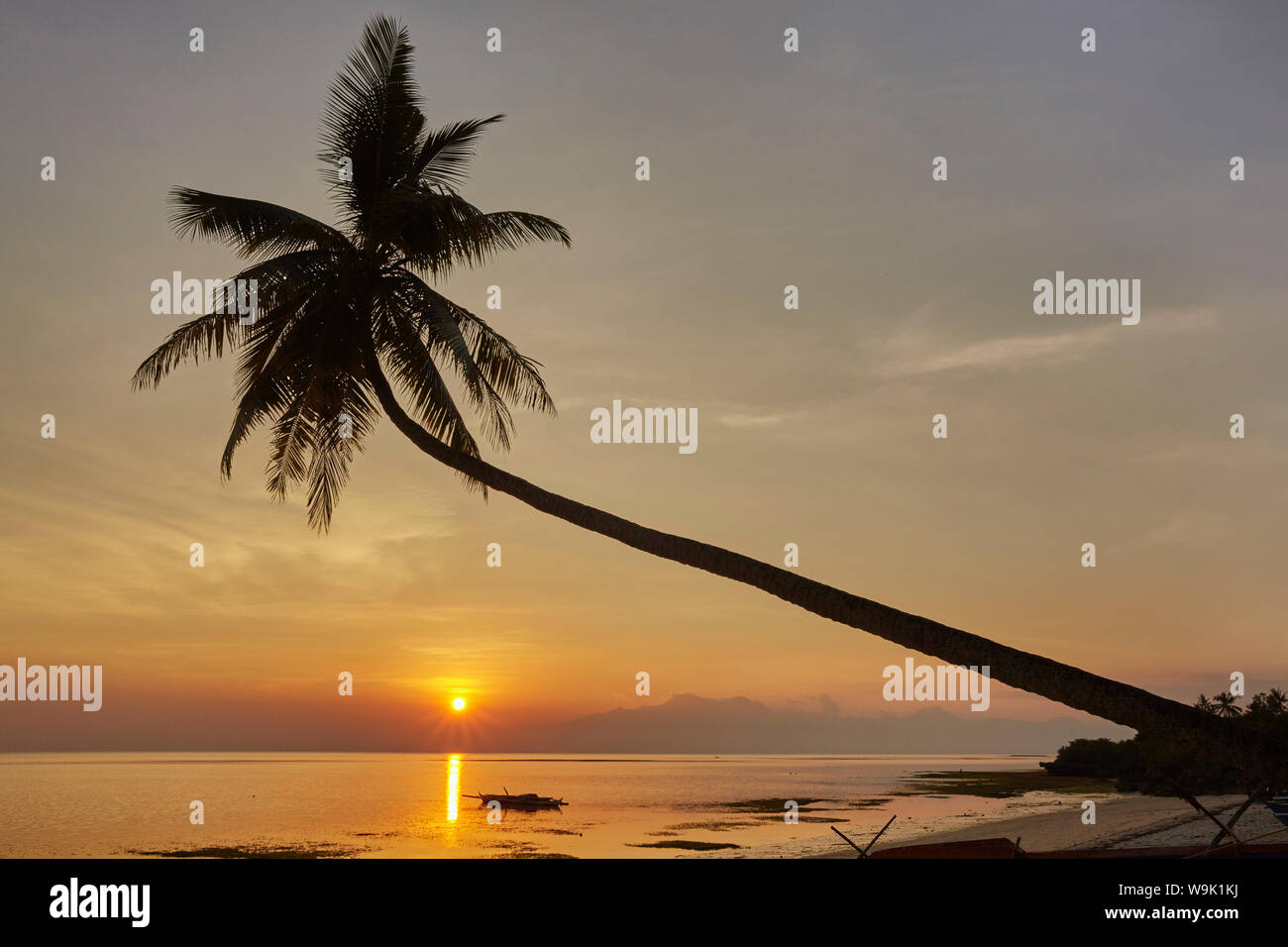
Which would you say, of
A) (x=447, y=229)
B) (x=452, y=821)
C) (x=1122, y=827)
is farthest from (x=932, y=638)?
(x=452, y=821)

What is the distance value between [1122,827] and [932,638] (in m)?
30.4

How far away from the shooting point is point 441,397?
39.4ft

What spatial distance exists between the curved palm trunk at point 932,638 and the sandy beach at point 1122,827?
18.8 metres

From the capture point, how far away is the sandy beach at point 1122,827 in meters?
28.4

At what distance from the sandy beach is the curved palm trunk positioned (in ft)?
61.8

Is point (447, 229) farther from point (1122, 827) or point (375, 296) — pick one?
point (1122, 827)

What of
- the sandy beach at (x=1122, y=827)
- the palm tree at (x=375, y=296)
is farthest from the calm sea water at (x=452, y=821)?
the palm tree at (x=375, y=296)

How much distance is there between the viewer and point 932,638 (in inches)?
290

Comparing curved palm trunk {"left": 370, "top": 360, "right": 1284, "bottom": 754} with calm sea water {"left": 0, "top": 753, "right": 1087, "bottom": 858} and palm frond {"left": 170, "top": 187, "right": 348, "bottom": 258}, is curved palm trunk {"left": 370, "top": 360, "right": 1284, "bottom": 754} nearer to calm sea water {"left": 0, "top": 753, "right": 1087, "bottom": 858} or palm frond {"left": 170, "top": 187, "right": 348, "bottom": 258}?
→ palm frond {"left": 170, "top": 187, "right": 348, "bottom": 258}

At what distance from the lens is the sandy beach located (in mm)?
28438

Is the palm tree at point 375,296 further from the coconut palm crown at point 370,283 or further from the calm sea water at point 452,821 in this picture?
the calm sea water at point 452,821

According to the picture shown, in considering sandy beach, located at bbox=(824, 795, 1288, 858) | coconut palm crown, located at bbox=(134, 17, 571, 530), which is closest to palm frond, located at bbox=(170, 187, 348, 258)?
coconut palm crown, located at bbox=(134, 17, 571, 530)
